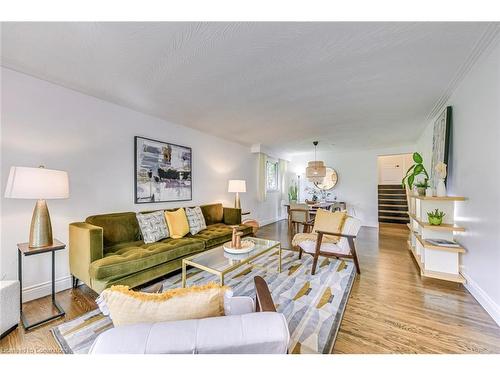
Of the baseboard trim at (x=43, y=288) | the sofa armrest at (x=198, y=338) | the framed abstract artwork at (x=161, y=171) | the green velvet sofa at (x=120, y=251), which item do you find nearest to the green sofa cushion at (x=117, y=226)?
the green velvet sofa at (x=120, y=251)

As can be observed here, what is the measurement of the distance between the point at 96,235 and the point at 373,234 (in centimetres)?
543

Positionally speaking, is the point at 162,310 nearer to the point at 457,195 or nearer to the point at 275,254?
the point at 275,254

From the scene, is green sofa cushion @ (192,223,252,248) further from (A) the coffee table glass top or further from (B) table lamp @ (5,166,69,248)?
(B) table lamp @ (5,166,69,248)

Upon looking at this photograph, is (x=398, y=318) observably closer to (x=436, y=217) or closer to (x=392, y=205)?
(x=436, y=217)

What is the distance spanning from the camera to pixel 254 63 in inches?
75.6

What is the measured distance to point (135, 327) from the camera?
0.66m

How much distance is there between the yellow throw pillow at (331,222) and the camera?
283 centimetres

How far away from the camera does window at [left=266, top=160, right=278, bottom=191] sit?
6.41 meters

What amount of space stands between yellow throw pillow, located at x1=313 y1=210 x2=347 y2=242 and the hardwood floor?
0.64m

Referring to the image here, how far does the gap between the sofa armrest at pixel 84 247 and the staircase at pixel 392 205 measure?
23.0 ft

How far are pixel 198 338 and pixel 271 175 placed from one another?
6.08m

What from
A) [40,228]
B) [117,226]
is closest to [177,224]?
[117,226]

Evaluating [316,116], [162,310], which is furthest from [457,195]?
[162,310]
